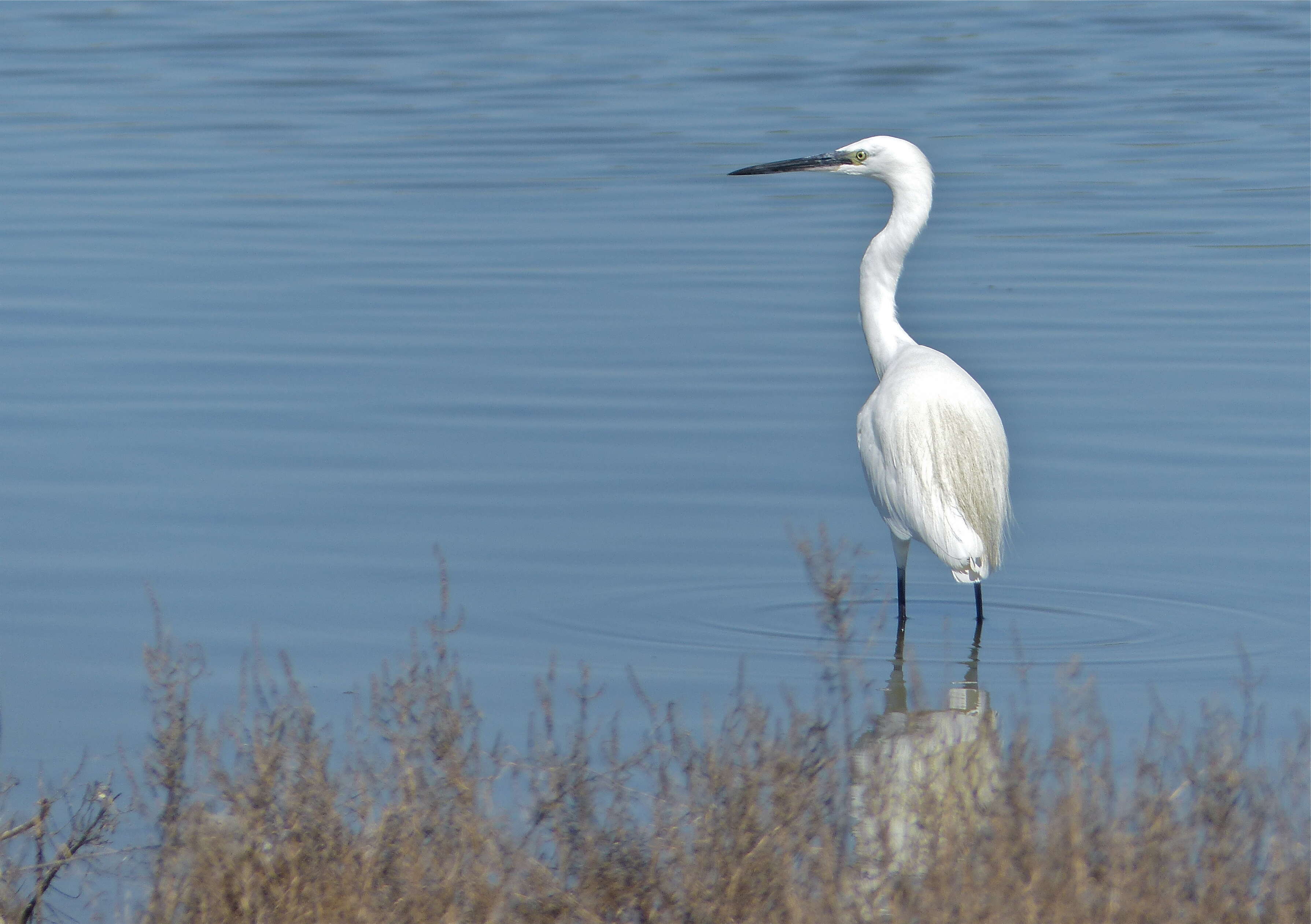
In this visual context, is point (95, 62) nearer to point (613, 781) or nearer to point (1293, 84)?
point (1293, 84)

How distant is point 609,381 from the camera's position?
33.8 ft

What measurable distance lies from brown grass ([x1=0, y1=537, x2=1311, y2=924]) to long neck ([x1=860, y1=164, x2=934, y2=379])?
3940 millimetres

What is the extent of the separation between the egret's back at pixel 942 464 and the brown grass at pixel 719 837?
260 centimetres

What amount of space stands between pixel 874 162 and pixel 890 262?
47 cm

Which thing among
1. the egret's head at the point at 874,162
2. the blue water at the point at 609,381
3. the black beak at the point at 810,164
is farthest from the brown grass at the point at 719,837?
the black beak at the point at 810,164

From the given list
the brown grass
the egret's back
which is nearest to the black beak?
the egret's back

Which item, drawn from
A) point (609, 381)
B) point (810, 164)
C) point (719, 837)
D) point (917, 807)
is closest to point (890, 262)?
point (810, 164)

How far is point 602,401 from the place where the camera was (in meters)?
9.88

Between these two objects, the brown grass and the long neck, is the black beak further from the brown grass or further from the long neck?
the brown grass

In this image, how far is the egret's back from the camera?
21.9ft

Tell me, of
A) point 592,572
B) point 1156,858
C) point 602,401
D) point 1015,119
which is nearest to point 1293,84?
point 1015,119

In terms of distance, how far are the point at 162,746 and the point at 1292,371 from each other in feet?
25.1

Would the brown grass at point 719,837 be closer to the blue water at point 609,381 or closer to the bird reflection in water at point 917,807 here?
the bird reflection in water at point 917,807

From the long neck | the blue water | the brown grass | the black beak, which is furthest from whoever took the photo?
the black beak
